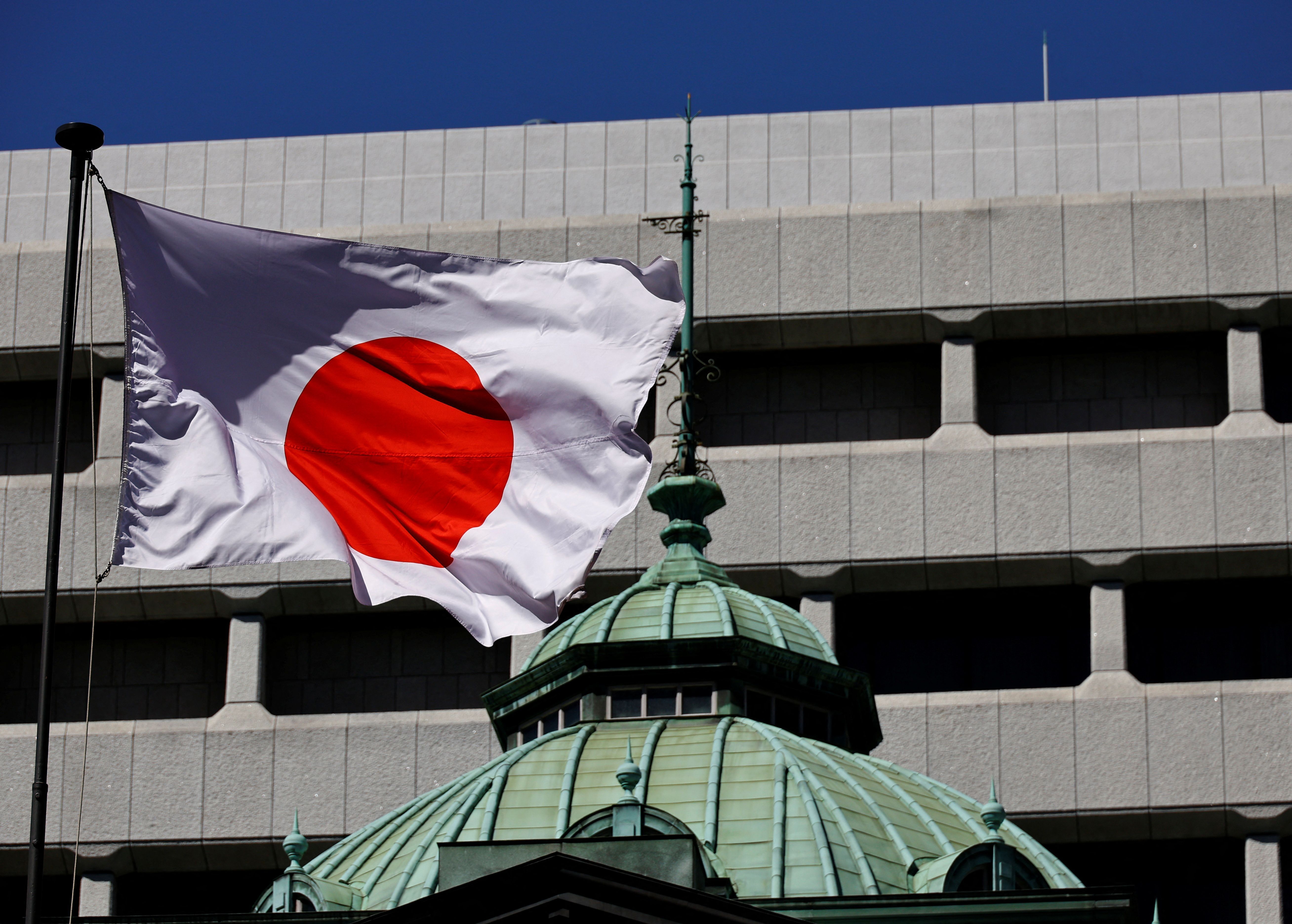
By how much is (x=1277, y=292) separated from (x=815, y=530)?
1004 centimetres

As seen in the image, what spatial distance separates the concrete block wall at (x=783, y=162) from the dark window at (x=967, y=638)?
7965 mm

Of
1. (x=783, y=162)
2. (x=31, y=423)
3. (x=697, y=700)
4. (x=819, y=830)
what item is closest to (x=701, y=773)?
(x=819, y=830)

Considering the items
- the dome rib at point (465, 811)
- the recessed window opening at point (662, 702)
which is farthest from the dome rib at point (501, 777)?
the recessed window opening at point (662, 702)

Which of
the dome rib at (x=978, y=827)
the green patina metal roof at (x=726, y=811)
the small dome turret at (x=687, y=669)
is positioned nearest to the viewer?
the green patina metal roof at (x=726, y=811)

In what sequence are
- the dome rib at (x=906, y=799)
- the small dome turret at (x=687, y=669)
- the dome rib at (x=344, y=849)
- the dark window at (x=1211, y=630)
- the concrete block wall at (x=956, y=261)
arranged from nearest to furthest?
the dome rib at (x=906, y=799) < the dome rib at (x=344, y=849) < the small dome turret at (x=687, y=669) < the concrete block wall at (x=956, y=261) < the dark window at (x=1211, y=630)

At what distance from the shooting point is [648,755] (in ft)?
128

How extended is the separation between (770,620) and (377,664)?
18296mm

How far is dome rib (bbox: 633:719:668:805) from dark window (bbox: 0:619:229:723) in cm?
2188

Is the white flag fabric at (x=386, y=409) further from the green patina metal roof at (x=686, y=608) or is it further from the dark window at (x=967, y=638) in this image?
the dark window at (x=967, y=638)

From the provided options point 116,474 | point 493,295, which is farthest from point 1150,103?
point 493,295

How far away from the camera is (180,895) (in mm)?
58625

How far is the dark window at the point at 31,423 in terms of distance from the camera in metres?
62.1

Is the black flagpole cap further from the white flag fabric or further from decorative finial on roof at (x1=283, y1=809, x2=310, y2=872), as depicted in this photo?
decorative finial on roof at (x1=283, y1=809, x2=310, y2=872)

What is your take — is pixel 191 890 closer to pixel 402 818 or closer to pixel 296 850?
pixel 402 818
